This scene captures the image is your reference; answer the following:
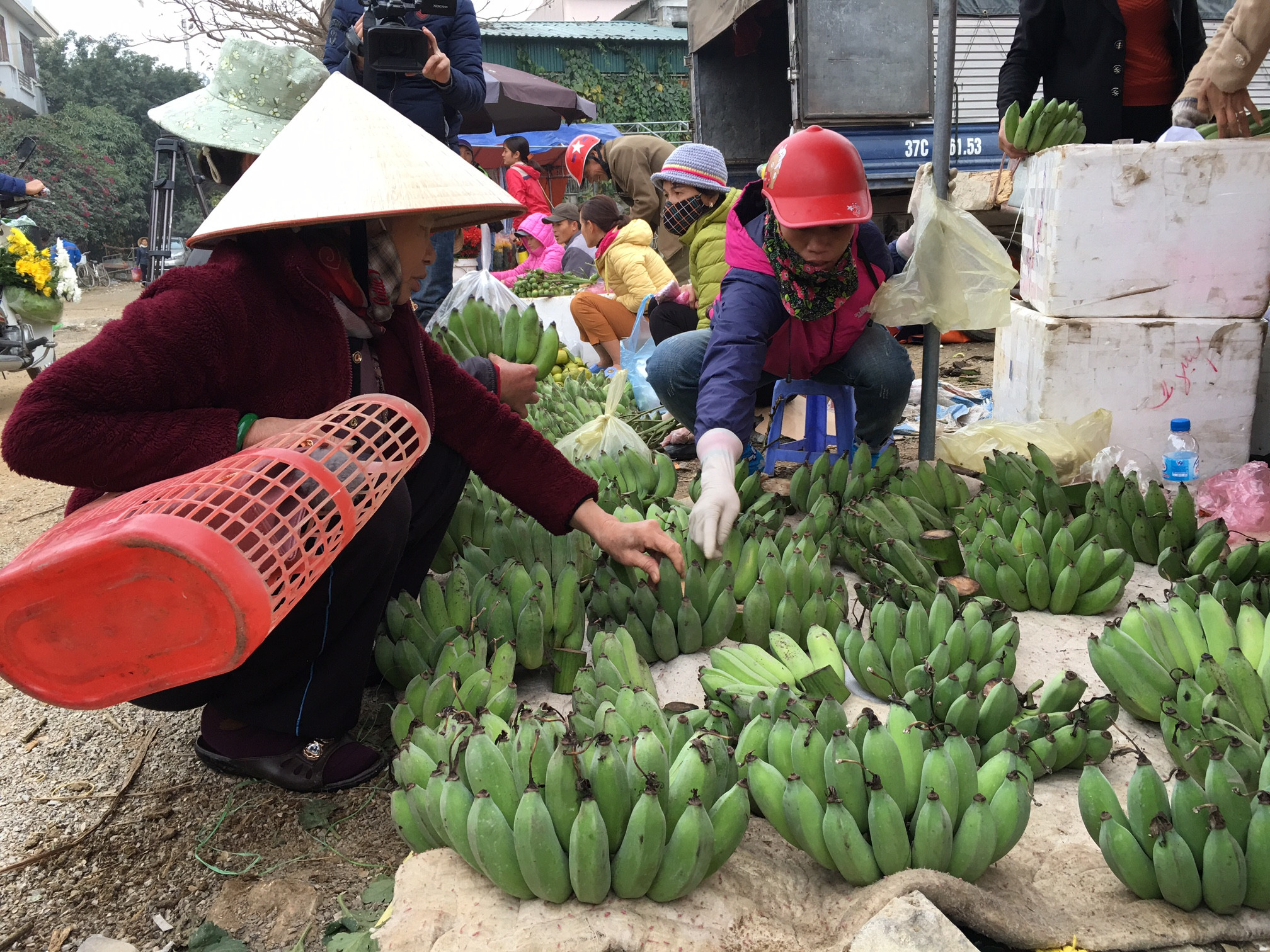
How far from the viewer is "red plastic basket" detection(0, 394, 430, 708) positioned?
4.55ft

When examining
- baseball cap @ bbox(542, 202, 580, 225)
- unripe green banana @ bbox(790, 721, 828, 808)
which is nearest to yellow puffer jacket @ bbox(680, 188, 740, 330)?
unripe green banana @ bbox(790, 721, 828, 808)

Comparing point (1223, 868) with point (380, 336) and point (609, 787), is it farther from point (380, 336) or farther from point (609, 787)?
point (380, 336)

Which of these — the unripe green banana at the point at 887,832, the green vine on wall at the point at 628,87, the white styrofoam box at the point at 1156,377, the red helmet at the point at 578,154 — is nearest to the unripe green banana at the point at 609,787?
the unripe green banana at the point at 887,832

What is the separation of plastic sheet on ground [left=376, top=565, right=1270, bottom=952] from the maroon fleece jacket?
37.4 inches

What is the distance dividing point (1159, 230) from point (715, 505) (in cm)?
229

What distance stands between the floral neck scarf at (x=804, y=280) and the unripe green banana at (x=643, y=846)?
2233 millimetres

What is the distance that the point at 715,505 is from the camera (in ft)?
8.66

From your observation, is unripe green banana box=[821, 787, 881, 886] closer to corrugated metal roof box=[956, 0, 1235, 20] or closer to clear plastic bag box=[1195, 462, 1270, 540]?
clear plastic bag box=[1195, 462, 1270, 540]

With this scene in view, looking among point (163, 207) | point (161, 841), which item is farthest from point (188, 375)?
point (163, 207)

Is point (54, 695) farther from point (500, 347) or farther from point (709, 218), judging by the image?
point (709, 218)

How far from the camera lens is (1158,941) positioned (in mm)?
1451

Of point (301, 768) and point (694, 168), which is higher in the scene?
point (694, 168)

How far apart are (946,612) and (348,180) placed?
1.71 meters

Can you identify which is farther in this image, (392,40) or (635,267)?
(635,267)
